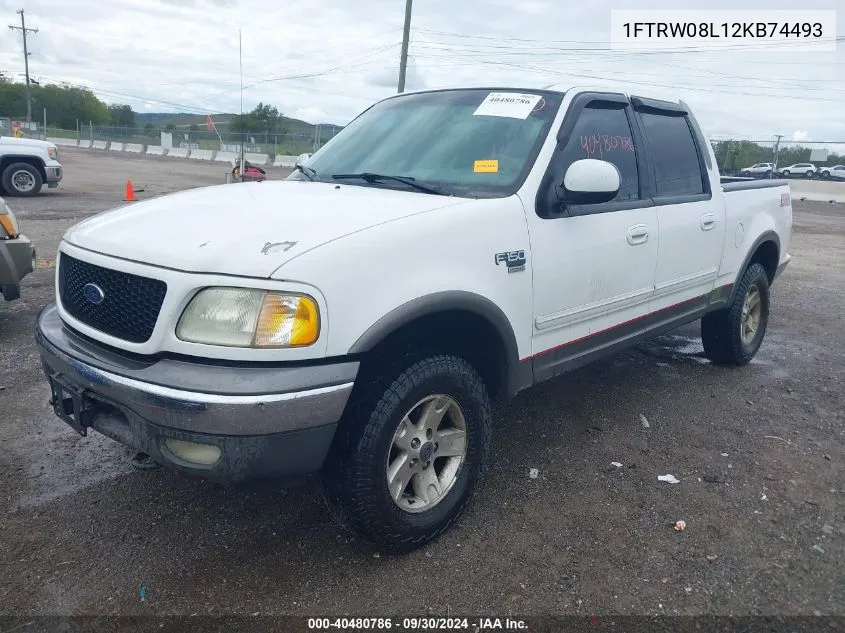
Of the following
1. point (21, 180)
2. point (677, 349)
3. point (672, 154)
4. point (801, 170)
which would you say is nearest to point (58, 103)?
point (801, 170)

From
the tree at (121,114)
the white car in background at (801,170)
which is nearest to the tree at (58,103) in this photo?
the tree at (121,114)

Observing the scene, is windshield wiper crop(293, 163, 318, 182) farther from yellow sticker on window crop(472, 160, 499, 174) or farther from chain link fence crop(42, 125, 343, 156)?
chain link fence crop(42, 125, 343, 156)

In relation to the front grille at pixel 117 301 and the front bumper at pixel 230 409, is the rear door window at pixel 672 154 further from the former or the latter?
the front grille at pixel 117 301

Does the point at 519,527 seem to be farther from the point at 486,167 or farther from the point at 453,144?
the point at 453,144

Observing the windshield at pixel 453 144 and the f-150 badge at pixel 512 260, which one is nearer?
the f-150 badge at pixel 512 260

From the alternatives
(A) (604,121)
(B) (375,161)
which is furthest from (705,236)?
(B) (375,161)

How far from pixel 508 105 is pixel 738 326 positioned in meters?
2.75

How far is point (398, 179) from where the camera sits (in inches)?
129

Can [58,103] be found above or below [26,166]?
above

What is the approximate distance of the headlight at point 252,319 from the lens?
2.28 meters

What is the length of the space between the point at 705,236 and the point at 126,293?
350cm

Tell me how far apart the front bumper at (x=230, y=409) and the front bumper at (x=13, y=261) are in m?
3.06

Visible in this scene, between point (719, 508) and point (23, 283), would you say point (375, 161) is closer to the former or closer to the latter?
point (719, 508)

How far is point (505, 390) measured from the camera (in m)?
3.09
